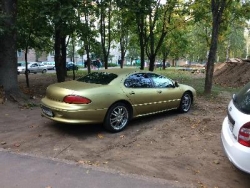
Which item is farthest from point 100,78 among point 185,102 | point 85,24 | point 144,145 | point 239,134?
point 85,24

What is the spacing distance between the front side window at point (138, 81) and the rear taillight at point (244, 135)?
341cm

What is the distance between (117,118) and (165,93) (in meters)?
1.73

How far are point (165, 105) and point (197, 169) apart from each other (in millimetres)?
3125

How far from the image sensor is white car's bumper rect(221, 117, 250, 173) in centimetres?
329

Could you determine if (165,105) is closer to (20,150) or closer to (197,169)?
(197,169)

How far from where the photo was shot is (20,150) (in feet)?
16.6

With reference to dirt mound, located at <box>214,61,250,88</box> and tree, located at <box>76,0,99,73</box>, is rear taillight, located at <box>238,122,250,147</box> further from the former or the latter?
dirt mound, located at <box>214,61,250,88</box>

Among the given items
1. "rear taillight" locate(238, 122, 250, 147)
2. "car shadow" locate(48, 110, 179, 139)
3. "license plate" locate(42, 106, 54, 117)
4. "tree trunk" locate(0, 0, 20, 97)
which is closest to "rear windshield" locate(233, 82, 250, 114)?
"rear taillight" locate(238, 122, 250, 147)

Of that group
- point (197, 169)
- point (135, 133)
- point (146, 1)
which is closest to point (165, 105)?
point (135, 133)

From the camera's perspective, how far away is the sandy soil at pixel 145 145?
4250mm

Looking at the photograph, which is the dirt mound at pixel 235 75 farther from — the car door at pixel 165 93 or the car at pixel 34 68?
the car at pixel 34 68

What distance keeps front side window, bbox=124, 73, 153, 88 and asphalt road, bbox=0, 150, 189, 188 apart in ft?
8.94

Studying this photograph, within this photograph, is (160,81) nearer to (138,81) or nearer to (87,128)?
(138,81)

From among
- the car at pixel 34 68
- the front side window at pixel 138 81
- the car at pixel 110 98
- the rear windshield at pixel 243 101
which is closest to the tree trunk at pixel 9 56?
the car at pixel 110 98
